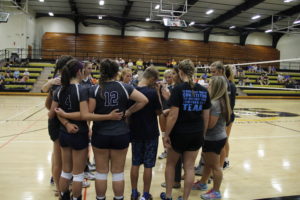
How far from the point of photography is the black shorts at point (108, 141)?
2.20m

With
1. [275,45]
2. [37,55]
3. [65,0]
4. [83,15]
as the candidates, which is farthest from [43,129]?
[275,45]

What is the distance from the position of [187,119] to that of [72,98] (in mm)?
1157

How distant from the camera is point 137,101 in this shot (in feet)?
7.78

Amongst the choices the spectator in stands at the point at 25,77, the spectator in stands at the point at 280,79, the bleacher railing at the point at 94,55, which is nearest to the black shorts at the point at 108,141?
the spectator in stands at the point at 25,77

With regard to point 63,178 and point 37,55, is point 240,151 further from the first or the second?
point 37,55

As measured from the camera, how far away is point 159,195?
298 cm

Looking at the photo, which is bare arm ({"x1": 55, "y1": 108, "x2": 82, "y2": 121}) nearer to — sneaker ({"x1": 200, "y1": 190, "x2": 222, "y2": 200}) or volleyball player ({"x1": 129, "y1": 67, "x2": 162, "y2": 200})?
volleyball player ({"x1": 129, "y1": 67, "x2": 162, "y2": 200})

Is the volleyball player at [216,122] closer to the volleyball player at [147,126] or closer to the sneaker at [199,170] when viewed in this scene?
the volleyball player at [147,126]

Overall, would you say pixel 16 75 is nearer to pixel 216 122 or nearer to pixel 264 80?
pixel 216 122

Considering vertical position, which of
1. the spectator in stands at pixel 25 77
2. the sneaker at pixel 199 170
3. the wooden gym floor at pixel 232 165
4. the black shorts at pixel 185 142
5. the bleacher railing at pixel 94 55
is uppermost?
the bleacher railing at pixel 94 55

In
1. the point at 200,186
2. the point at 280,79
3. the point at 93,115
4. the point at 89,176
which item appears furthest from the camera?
the point at 280,79

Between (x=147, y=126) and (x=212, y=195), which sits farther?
(x=212, y=195)

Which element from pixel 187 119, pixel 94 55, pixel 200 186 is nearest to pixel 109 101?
pixel 187 119

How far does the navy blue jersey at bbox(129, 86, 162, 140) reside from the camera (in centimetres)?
259
